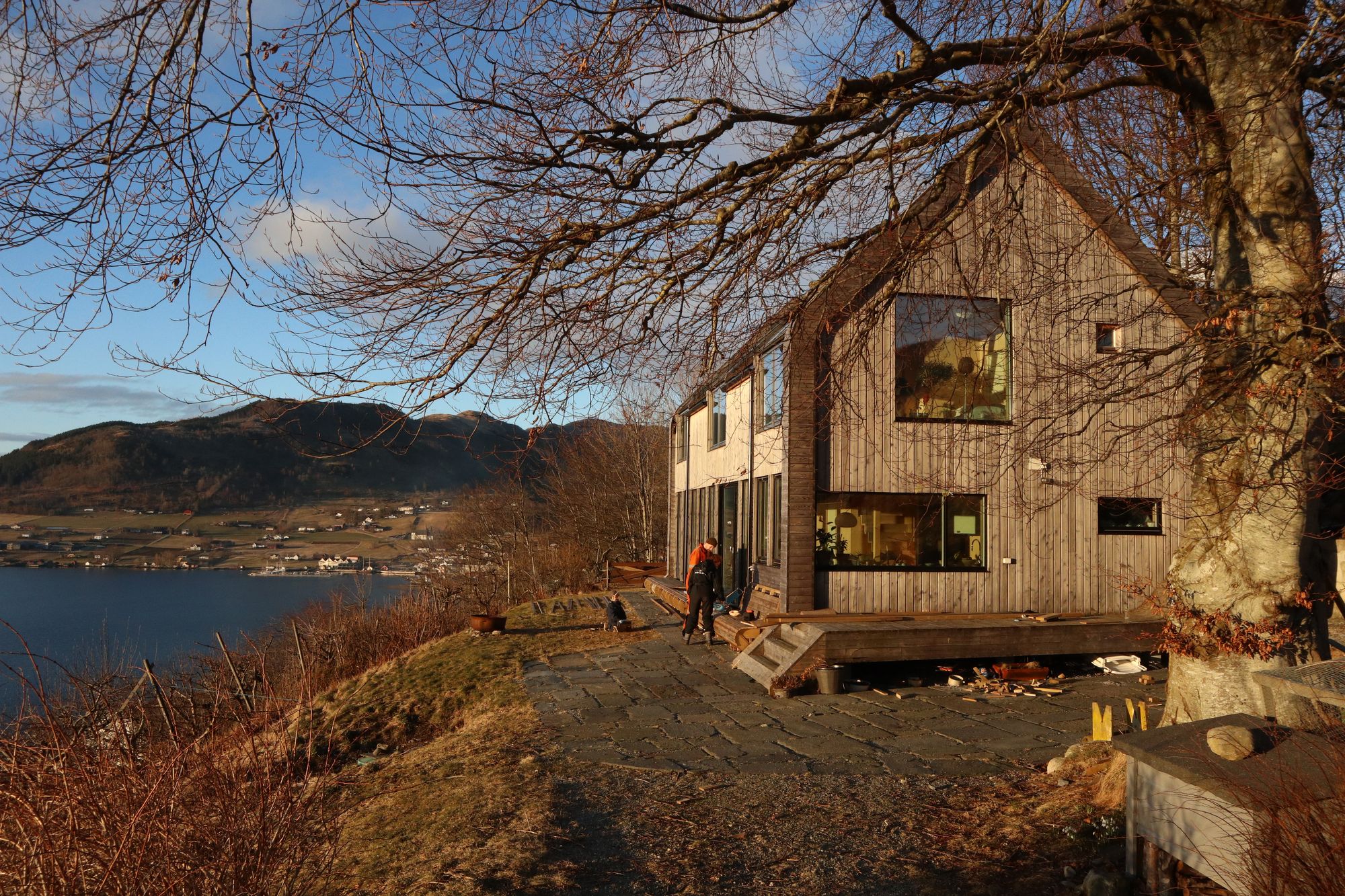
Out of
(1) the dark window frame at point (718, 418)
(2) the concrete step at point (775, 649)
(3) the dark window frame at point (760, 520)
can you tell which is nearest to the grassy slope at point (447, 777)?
(3) the dark window frame at point (760, 520)

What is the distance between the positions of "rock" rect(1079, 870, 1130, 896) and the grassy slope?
2933 millimetres

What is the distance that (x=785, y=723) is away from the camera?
10.6 meters

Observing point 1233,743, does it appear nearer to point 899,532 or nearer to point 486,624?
point 899,532

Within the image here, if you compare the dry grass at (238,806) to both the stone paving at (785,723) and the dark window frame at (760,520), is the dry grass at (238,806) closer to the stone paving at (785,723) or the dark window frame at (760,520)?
the stone paving at (785,723)

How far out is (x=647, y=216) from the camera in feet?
22.4

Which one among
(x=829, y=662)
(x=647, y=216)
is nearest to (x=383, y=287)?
(x=647, y=216)

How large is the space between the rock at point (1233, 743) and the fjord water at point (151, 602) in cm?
2674

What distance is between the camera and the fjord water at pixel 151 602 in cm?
4119

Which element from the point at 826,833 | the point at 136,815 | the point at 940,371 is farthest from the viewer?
the point at 940,371


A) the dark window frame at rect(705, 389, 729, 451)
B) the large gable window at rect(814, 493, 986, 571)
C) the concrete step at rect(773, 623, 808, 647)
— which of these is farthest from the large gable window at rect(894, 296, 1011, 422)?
the dark window frame at rect(705, 389, 729, 451)

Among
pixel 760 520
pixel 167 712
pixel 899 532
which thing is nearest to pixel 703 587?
pixel 760 520

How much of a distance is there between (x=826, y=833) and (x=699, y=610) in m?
10.2

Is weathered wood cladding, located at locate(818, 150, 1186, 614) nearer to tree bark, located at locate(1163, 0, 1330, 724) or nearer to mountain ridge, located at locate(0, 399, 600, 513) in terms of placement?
tree bark, located at locate(1163, 0, 1330, 724)

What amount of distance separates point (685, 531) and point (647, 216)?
18.7 metres
